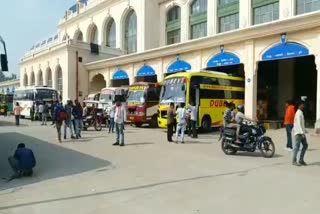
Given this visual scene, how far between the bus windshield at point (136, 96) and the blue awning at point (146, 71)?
19.6 feet

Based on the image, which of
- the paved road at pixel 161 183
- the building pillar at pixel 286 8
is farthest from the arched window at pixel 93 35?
the paved road at pixel 161 183

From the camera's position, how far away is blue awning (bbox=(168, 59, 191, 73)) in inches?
1170

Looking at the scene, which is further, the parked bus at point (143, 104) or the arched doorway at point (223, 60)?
the parked bus at point (143, 104)

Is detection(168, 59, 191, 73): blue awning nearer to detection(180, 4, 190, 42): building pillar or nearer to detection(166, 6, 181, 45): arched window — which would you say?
detection(180, 4, 190, 42): building pillar

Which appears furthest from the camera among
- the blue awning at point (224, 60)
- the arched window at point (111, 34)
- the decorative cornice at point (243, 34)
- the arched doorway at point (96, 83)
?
the arched window at point (111, 34)

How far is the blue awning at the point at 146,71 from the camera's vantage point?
33.8 meters

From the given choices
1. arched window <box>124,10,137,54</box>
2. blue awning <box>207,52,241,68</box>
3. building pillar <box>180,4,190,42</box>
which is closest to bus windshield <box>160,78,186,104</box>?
blue awning <box>207,52,241,68</box>

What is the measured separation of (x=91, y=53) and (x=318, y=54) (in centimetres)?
2992

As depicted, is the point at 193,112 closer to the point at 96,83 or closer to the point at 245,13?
the point at 245,13

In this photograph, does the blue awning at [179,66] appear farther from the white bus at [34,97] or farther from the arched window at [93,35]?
the arched window at [93,35]

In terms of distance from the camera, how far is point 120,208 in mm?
6898

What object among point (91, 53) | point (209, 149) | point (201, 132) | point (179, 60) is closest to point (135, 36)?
point (91, 53)

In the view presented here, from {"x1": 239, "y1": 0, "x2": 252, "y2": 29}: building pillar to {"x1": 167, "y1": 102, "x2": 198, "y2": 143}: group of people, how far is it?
617 inches

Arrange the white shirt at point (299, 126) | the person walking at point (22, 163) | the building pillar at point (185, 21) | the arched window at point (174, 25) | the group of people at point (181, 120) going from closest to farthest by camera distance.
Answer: the person walking at point (22, 163)
the white shirt at point (299, 126)
the group of people at point (181, 120)
the building pillar at point (185, 21)
the arched window at point (174, 25)
